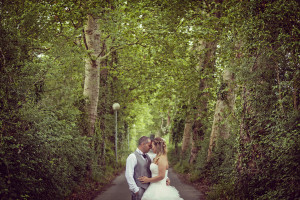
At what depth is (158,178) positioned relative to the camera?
6191 millimetres

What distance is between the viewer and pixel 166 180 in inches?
262

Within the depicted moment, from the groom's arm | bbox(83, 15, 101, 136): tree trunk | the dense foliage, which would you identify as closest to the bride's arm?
the groom's arm

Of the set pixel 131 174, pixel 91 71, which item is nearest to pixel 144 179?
pixel 131 174

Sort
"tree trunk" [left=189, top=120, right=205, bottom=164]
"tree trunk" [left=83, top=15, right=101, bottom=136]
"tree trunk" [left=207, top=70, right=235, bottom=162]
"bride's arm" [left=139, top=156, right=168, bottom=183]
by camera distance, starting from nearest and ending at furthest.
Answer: "bride's arm" [left=139, top=156, right=168, bottom=183] → "tree trunk" [left=83, top=15, right=101, bottom=136] → "tree trunk" [left=207, top=70, right=235, bottom=162] → "tree trunk" [left=189, top=120, right=205, bottom=164]

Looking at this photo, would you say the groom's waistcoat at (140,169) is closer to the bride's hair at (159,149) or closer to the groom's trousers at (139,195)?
the groom's trousers at (139,195)

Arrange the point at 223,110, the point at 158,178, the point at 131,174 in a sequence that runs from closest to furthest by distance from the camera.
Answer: the point at 131,174 → the point at 158,178 → the point at 223,110

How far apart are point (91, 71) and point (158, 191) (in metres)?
8.90

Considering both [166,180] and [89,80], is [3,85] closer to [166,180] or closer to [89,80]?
[166,180]

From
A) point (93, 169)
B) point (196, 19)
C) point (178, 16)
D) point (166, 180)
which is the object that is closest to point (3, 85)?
point (166, 180)

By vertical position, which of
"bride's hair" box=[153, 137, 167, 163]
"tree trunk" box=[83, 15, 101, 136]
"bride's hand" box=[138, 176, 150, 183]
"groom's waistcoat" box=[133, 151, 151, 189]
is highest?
"tree trunk" box=[83, 15, 101, 136]

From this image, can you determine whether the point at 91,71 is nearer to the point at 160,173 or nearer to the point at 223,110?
the point at 223,110

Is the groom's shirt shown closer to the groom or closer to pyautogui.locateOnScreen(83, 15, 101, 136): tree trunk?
the groom

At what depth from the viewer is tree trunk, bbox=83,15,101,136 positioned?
46.0 feet

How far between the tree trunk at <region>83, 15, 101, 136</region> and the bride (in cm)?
811
